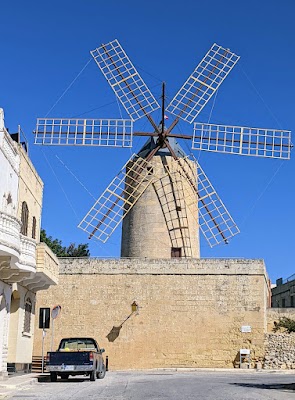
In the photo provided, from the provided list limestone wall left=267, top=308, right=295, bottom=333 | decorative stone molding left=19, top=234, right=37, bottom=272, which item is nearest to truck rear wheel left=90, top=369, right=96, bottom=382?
decorative stone molding left=19, top=234, right=37, bottom=272

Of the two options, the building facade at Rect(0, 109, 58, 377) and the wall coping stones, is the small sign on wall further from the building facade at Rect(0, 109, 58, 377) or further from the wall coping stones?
the building facade at Rect(0, 109, 58, 377)

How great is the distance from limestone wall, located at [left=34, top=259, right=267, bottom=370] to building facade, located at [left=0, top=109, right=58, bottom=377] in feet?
17.9

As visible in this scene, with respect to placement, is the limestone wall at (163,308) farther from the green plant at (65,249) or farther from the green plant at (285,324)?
the green plant at (65,249)

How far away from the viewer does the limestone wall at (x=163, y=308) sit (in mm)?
29062

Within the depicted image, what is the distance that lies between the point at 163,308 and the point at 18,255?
14044 mm

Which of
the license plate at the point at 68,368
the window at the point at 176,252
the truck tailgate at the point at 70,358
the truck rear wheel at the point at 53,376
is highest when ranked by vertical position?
the window at the point at 176,252

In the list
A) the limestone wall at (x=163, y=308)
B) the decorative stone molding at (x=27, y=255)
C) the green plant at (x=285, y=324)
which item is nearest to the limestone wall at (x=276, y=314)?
the green plant at (x=285, y=324)

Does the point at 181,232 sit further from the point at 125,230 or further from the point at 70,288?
the point at 70,288

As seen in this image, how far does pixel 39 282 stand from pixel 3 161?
5648 mm

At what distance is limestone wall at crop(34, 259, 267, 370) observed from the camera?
2906 cm

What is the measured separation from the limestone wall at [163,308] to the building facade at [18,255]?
17.9ft

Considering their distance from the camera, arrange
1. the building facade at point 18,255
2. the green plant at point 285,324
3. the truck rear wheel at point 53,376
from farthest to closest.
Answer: the green plant at point 285,324 < the truck rear wheel at point 53,376 < the building facade at point 18,255

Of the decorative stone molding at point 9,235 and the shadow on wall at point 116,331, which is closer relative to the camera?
the decorative stone molding at point 9,235

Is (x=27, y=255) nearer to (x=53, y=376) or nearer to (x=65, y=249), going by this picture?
(x=53, y=376)
